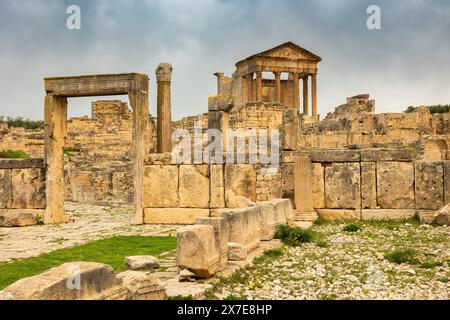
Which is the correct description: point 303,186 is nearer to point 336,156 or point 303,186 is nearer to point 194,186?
point 336,156

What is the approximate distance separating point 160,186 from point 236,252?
6.64 metres

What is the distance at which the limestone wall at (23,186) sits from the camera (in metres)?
15.2

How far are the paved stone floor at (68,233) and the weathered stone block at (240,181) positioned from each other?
1802 mm

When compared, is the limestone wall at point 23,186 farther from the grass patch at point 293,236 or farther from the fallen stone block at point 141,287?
the fallen stone block at point 141,287

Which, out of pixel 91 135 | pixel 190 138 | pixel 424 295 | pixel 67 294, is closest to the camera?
pixel 67 294

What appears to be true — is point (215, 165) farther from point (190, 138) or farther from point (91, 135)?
point (91, 135)

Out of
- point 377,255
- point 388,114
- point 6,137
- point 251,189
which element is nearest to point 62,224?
point 251,189

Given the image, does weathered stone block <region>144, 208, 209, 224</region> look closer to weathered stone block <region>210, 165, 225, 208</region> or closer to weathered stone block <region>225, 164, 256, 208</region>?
weathered stone block <region>210, 165, 225, 208</region>

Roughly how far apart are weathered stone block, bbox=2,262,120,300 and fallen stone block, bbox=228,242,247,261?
323cm

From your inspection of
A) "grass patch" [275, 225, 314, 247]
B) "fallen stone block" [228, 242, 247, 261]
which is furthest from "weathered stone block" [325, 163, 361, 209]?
"fallen stone block" [228, 242, 247, 261]

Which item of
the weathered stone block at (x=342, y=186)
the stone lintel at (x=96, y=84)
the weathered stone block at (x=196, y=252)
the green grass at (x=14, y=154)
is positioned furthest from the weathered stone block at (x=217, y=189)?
the green grass at (x=14, y=154)

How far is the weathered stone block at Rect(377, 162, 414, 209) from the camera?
13719 mm

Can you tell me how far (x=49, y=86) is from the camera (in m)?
15.4

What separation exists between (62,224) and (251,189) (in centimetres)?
530
